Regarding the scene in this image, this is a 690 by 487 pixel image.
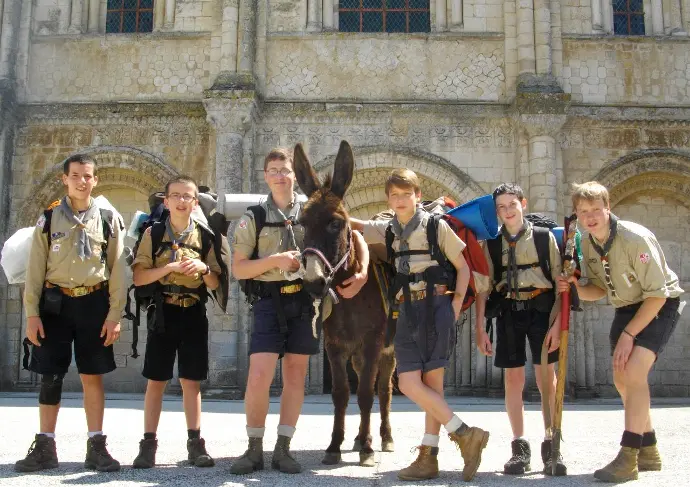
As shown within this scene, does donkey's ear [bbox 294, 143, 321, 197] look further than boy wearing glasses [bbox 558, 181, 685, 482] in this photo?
Yes

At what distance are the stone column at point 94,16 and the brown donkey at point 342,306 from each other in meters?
11.0

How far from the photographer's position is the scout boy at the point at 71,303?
5230 millimetres

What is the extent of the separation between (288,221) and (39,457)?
235cm

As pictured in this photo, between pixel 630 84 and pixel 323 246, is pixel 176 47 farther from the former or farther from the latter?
pixel 323 246

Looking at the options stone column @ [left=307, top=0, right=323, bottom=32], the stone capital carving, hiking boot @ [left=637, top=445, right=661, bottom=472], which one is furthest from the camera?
stone column @ [left=307, top=0, right=323, bottom=32]

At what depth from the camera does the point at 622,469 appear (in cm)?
482

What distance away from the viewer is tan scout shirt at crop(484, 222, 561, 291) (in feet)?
18.3

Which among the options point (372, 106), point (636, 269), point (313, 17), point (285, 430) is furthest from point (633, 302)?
point (313, 17)

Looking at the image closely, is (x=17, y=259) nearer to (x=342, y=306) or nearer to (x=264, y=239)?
(x=264, y=239)

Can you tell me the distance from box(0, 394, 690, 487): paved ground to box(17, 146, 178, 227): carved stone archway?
418 cm

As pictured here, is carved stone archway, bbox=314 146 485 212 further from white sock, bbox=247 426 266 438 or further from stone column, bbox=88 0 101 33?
white sock, bbox=247 426 266 438

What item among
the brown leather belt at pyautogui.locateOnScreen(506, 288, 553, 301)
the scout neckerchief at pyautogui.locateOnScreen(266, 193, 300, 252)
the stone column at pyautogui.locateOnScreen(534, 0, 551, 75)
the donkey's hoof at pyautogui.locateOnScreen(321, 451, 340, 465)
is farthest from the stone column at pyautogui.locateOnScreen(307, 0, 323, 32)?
the donkey's hoof at pyautogui.locateOnScreen(321, 451, 340, 465)

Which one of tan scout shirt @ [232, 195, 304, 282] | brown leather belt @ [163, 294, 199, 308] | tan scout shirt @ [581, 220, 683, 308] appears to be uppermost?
tan scout shirt @ [232, 195, 304, 282]

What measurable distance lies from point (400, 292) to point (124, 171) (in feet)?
33.2
